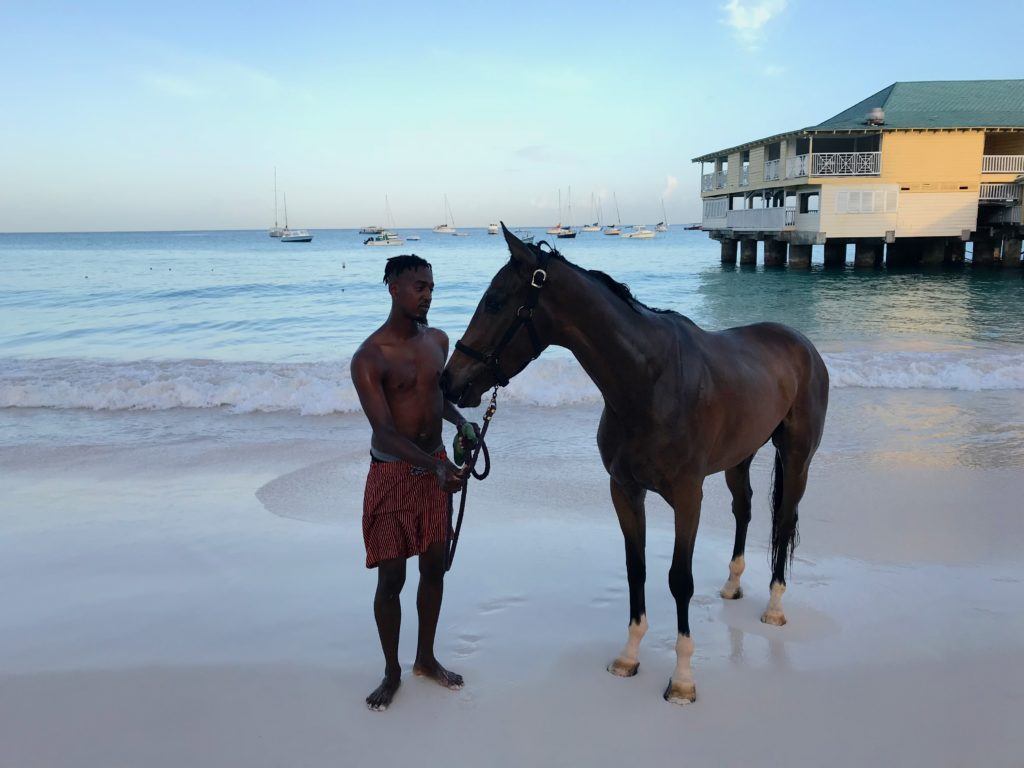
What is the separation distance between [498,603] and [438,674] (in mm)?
814

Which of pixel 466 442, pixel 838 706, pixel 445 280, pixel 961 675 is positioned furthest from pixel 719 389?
pixel 445 280

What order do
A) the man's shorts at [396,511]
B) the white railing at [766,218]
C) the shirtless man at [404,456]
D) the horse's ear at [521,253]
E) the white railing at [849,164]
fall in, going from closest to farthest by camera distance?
1. the horse's ear at [521,253]
2. the shirtless man at [404,456]
3. the man's shorts at [396,511]
4. the white railing at [849,164]
5. the white railing at [766,218]

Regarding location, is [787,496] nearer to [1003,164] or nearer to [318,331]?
[318,331]

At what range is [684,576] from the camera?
3.22m

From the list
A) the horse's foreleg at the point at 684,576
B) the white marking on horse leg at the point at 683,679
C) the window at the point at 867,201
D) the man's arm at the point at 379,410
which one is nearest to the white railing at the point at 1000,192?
the window at the point at 867,201

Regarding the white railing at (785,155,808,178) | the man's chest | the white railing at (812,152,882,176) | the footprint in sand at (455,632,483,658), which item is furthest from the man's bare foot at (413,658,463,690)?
the white railing at (812,152,882,176)

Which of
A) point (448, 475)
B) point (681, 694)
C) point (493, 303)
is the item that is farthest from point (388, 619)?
point (493, 303)

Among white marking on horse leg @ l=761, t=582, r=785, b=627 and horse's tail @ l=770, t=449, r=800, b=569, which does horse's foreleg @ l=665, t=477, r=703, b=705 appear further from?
horse's tail @ l=770, t=449, r=800, b=569

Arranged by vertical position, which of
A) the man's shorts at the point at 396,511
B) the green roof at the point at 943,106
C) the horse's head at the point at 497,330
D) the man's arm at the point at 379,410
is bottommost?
the man's shorts at the point at 396,511

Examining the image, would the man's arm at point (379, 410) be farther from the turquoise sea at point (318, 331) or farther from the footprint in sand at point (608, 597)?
the turquoise sea at point (318, 331)

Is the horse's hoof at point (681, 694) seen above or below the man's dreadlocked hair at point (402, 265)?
below

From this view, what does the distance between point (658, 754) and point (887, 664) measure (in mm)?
1293

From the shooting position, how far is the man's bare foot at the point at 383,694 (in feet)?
10.0

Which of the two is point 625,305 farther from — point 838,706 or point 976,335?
point 976,335
